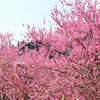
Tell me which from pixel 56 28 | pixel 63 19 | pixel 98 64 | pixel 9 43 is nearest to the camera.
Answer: pixel 98 64

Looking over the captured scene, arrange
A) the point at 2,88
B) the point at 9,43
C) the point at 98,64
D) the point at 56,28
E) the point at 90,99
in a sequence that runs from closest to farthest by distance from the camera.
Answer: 1. the point at 98,64
2. the point at 90,99
3. the point at 56,28
4. the point at 2,88
5. the point at 9,43

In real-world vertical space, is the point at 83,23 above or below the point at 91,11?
below

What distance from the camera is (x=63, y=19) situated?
354 centimetres

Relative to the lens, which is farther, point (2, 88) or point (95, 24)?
point (2, 88)

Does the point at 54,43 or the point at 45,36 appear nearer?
the point at 45,36

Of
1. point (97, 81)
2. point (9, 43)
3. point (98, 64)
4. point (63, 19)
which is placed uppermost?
point (9, 43)

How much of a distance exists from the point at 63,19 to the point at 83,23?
0.53 m

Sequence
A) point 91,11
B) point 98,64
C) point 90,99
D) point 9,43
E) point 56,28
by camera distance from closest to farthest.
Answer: point 98,64
point 90,99
point 91,11
point 56,28
point 9,43

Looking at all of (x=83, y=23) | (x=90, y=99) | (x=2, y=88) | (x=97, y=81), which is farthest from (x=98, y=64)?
(x=2, y=88)

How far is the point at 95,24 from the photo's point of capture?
3010mm

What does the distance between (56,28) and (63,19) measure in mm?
416

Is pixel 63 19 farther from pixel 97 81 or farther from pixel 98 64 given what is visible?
pixel 97 81

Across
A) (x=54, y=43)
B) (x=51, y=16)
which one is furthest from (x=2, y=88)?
(x=51, y=16)

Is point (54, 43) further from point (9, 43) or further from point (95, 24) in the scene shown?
point (9, 43)
